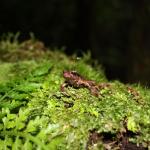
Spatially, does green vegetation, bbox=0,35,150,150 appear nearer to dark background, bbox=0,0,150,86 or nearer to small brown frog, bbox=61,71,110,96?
small brown frog, bbox=61,71,110,96

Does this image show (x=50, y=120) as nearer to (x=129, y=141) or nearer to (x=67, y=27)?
(x=129, y=141)

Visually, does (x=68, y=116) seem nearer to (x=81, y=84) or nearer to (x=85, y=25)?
(x=81, y=84)

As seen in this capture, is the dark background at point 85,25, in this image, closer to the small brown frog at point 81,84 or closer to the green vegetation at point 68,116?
the small brown frog at point 81,84

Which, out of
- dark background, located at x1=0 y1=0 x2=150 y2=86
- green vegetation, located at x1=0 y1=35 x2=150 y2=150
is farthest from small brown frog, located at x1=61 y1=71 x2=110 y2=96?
dark background, located at x1=0 y1=0 x2=150 y2=86

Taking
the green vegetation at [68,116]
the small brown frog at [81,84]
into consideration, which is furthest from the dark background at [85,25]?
the green vegetation at [68,116]

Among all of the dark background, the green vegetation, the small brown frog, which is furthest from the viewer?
the dark background
